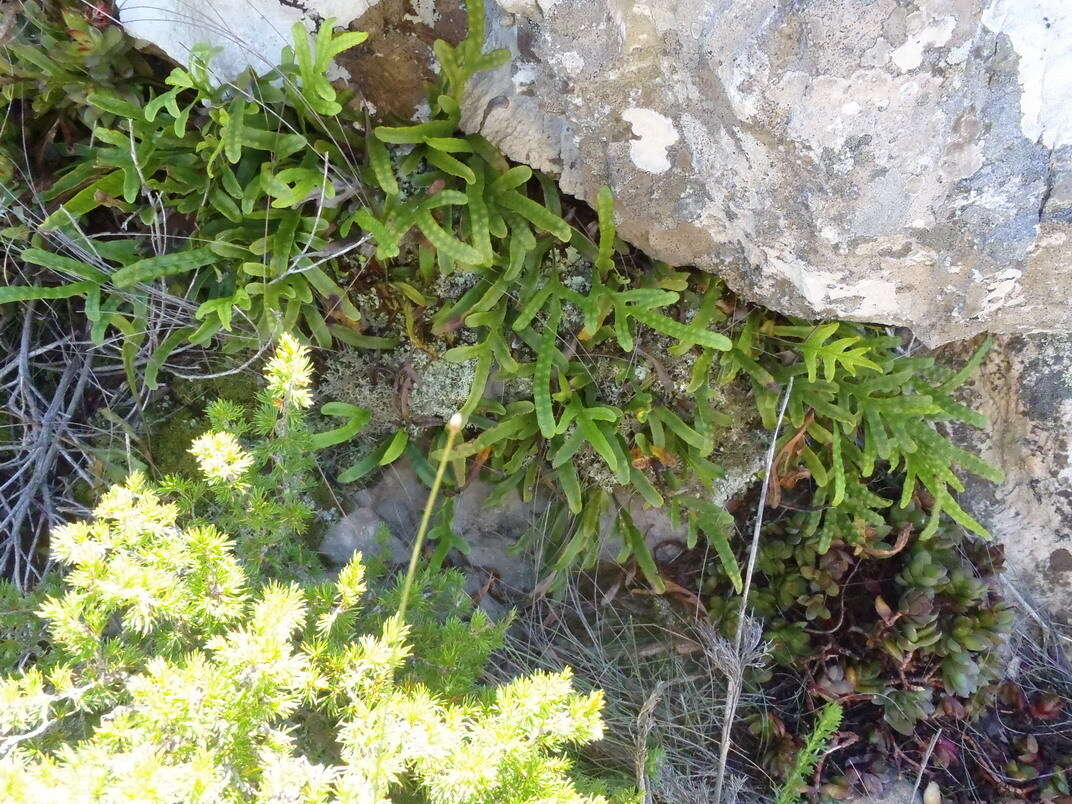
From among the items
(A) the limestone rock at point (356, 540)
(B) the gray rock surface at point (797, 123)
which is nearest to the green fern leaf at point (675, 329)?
(B) the gray rock surface at point (797, 123)

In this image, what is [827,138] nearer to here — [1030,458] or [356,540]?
[1030,458]

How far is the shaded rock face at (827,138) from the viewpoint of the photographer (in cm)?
199

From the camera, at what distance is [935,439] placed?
2900 millimetres

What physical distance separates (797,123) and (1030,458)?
80.3 inches

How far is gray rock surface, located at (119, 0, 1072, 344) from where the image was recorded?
6.56 ft

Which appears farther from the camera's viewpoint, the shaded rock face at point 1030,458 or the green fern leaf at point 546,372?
the shaded rock face at point 1030,458

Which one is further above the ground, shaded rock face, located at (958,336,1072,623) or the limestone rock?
shaded rock face, located at (958,336,1072,623)

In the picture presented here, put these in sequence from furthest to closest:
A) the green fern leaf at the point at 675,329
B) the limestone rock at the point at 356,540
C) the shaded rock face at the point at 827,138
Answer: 1. the limestone rock at the point at 356,540
2. the green fern leaf at the point at 675,329
3. the shaded rock face at the point at 827,138

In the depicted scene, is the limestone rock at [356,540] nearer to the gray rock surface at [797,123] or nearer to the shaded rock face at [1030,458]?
the gray rock surface at [797,123]

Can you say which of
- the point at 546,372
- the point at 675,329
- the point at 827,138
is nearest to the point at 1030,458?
the point at 675,329

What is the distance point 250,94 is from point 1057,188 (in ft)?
7.74

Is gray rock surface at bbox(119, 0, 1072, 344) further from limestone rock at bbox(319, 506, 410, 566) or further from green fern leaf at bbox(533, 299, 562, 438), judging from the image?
limestone rock at bbox(319, 506, 410, 566)

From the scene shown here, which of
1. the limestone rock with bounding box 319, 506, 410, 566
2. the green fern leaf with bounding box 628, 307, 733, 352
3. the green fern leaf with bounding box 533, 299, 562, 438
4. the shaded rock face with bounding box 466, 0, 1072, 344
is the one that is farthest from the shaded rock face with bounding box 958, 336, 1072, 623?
the limestone rock with bounding box 319, 506, 410, 566

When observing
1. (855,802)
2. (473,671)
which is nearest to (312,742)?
(473,671)
